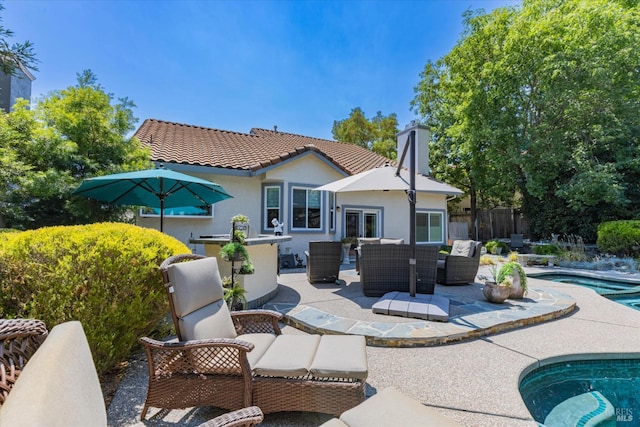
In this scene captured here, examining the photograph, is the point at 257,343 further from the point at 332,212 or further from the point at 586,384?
the point at 332,212

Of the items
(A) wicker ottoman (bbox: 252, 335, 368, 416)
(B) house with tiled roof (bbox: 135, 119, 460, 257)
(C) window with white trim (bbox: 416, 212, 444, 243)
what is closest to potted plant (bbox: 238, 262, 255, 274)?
(A) wicker ottoman (bbox: 252, 335, 368, 416)

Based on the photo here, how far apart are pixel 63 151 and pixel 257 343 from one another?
18.5 feet

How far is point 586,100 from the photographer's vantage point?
555 inches

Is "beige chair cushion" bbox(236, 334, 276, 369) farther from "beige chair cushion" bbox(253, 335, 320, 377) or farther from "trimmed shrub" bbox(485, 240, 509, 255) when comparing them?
"trimmed shrub" bbox(485, 240, 509, 255)

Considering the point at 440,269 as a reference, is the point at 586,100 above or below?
above

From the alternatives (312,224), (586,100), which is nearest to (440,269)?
(312,224)

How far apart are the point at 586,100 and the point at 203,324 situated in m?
18.5

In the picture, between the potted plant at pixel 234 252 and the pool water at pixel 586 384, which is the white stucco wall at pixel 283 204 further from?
the pool water at pixel 586 384

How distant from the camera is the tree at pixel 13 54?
3324mm

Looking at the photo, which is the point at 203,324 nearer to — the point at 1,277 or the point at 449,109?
the point at 1,277

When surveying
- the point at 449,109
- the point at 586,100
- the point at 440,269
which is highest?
the point at 449,109

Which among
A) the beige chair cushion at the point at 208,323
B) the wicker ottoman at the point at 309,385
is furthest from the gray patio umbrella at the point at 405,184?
the beige chair cushion at the point at 208,323

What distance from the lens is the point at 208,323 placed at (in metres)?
2.91

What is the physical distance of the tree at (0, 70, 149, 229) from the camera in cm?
535
